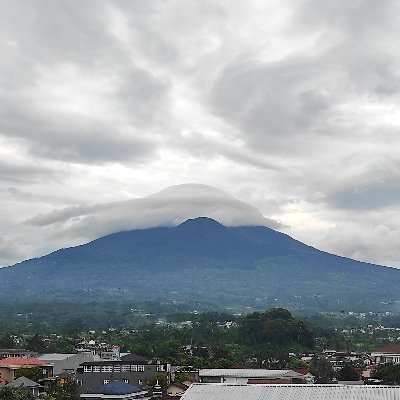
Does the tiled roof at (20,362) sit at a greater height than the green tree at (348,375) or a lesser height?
greater

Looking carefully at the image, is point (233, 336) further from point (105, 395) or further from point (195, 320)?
point (105, 395)

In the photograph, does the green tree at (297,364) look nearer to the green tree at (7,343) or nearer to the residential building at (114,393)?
the residential building at (114,393)

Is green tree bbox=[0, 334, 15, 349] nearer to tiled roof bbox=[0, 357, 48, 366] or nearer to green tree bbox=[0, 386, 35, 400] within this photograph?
tiled roof bbox=[0, 357, 48, 366]

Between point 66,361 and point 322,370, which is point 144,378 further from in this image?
point 322,370

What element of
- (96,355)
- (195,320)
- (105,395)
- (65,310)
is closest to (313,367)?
(96,355)

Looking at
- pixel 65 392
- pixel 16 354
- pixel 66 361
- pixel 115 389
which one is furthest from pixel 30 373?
pixel 16 354

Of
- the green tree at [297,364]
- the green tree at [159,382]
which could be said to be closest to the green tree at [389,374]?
the green tree at [297,364]

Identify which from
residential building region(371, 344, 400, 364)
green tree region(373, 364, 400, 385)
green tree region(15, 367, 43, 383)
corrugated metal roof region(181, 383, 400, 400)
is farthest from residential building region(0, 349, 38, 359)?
corrugated metal roof region(181, 383, 400, 400)
